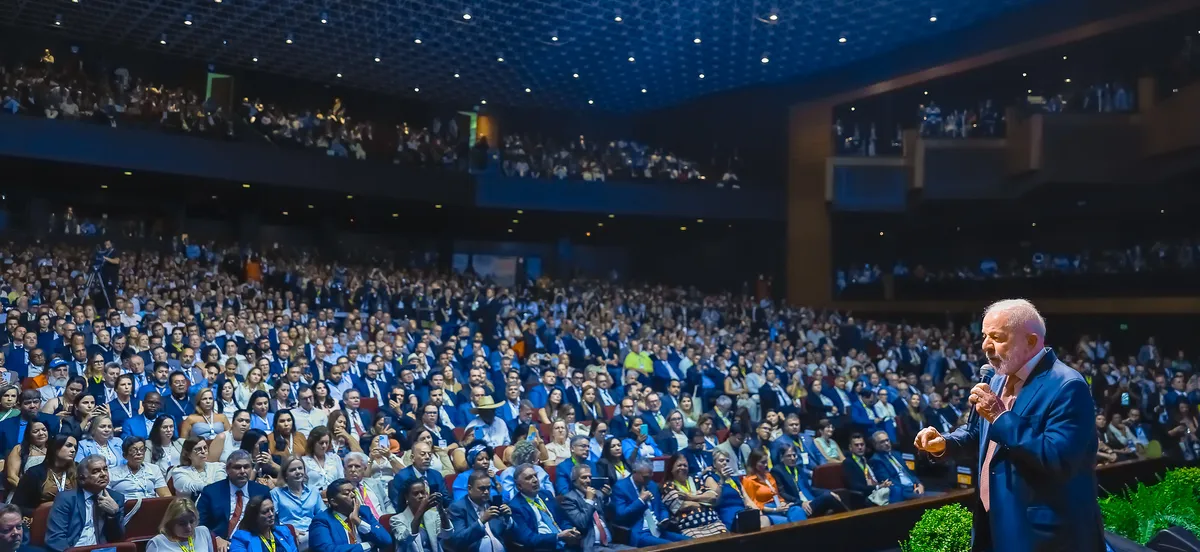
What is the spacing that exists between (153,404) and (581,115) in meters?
16.5

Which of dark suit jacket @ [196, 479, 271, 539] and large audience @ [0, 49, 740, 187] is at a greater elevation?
large audience @ [0, 49, 740, 187]

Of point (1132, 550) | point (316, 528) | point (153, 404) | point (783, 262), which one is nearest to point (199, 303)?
point (153, 404)

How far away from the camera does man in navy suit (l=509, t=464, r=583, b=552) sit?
4.79 meters

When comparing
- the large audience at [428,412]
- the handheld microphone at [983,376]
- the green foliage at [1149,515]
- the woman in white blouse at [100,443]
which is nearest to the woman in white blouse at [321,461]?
the large audience at [428,412]

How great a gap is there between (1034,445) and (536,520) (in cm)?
339

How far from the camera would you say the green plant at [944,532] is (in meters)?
4.43

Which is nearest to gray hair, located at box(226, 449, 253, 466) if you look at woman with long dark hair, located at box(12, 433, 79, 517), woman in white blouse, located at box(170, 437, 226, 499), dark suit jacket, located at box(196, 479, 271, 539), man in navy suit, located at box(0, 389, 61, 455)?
dark suit jacket, located at box(196, 479, 271, 539)

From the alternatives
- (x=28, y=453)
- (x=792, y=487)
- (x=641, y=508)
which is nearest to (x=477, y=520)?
(x=641, y=508)

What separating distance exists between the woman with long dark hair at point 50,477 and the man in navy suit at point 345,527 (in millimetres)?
1306

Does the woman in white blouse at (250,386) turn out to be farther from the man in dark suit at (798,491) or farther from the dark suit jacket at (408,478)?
the man in dark suit at (798,491)

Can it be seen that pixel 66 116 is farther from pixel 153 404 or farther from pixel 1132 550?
pixel 1132 550

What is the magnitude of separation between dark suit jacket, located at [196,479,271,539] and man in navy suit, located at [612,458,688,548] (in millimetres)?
2048

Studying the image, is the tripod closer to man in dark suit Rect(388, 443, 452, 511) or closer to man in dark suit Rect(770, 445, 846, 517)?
man in dark suit Rect(388, 443, 452, 511)

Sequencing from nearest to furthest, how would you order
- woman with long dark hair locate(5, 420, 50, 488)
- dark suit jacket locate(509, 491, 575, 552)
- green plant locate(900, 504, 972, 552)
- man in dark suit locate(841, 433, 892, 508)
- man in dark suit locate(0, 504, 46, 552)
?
man in dark suit locate(0, 504, 46, 552)
green plant locate(900, 504, 972, 552)
dark suit jacket locate(509, 491, 575, 552)
woman with long dark hair locate(5, 420, 50, 488)
man in dark suit locate(841, 433, 892, 508)
